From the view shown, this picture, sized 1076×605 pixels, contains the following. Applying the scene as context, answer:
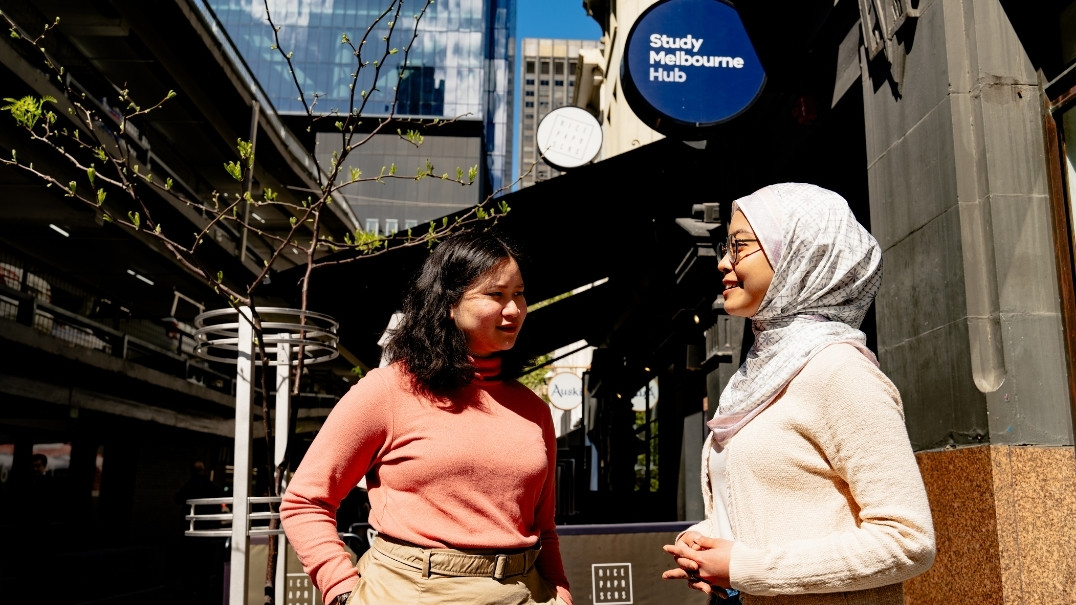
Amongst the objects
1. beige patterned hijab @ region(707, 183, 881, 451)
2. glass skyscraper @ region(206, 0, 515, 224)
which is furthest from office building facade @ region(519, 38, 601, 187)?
beige patterned hijab @ region(707, 183, 881, 451)

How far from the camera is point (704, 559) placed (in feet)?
6.66

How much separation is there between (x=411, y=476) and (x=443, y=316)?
0.49m

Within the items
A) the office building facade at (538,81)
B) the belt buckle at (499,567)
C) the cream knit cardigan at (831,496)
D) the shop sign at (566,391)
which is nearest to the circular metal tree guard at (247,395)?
the belt buckle at (499,567)

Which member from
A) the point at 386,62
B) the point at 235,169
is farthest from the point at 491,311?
the point at 386,62

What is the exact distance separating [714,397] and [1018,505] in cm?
520

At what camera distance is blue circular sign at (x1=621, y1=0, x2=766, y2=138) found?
7.64 meters

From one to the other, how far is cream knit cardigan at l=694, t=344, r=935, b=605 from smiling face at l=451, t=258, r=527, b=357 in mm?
830

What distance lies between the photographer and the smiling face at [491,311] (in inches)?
104

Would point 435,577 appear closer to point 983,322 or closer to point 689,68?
point 983,322

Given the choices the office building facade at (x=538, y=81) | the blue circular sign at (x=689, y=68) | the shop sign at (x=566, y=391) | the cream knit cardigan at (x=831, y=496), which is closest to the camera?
the cream knit cardigan at (x=831, y=496)

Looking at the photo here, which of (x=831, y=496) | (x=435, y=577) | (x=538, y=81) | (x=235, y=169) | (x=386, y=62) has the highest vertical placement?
(x=538, y=81)

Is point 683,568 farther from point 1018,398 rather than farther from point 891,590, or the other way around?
point 1018,398

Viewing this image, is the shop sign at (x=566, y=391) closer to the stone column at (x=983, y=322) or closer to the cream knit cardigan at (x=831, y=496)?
the stone column at (x=983, y=322)

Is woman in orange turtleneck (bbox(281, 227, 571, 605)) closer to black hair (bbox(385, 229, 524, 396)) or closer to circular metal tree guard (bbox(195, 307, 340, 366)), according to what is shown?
black hair (bbox(385, 229, 524, 396))
